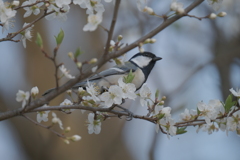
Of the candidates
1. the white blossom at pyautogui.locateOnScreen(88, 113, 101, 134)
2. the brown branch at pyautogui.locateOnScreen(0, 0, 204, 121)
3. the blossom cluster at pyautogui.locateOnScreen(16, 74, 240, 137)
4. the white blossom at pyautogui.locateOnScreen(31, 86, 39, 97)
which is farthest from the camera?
the white blossom at pyautogui.locateOnScreen(88, 113, 101, 134)

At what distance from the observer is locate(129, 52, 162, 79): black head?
240cm

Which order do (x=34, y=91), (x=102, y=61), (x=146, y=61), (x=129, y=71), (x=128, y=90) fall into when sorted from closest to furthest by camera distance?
(x=102, y=61) < (x=34, y=91) < (x=128, y=90) < (x=129, y=71) < (x=146, y=61)

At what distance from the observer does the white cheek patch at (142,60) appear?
2428 millimetres

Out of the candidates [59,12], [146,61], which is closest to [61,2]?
[59,12]

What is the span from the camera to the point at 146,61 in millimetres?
2457

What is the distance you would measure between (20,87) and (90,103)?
1.91 metres

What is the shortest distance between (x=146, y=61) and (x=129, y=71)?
1.08ft

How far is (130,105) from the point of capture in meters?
3.38

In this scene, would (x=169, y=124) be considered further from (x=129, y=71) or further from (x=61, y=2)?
(x=129, y=71)

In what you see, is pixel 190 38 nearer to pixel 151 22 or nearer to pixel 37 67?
pixel 151 22

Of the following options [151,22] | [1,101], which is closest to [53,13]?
[1,101]

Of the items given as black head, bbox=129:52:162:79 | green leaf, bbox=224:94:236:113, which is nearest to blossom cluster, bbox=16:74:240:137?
green leaf, bbox=224:94:236:113

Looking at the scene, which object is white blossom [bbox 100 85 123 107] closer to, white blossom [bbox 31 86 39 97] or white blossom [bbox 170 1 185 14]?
white blossom [bbox 31 86 39 97]

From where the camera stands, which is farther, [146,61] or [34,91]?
[146,61]
